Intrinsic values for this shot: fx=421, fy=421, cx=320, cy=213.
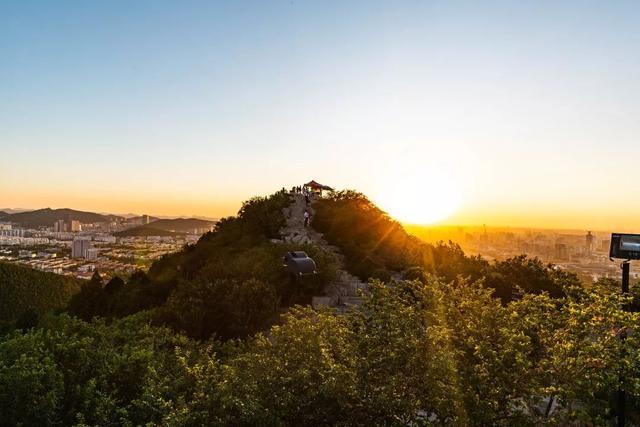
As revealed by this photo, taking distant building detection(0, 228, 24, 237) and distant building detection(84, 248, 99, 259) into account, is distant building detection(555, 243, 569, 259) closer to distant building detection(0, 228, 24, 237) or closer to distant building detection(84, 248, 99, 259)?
distant building detection(84, 248, 99, 259)

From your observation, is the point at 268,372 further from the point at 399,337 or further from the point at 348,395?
the point at 399,337

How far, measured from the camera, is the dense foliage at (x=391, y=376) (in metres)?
4.39

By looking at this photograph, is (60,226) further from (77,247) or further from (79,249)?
(79,249)

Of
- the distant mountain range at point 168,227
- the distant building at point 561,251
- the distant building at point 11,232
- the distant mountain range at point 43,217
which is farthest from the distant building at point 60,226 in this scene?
the distant building at point 561,251

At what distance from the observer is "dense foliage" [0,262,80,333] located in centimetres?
3700

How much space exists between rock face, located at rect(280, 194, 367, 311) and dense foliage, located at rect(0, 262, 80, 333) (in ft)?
81.8

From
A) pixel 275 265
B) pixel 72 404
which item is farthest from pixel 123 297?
pixel 72 404

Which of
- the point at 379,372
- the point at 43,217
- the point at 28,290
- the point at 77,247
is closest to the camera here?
the point at 379,372

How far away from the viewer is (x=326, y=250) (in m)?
18.3

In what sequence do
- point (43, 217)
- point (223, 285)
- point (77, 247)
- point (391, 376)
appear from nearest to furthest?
point (391, 376), point (223, 285), point (77, 247), point (43, 217)

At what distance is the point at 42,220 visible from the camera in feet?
461

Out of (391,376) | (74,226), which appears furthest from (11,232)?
(391,376)

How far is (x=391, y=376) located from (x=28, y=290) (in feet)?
145

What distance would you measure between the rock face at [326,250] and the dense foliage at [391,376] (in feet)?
4.14
